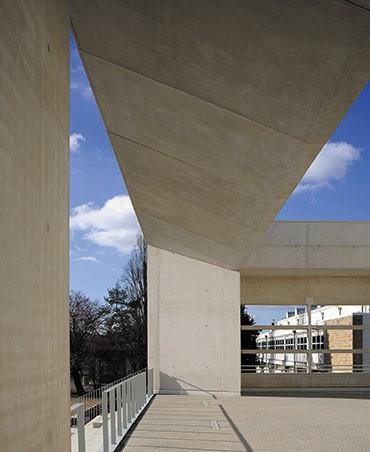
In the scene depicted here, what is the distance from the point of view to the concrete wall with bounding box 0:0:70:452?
2533 mm

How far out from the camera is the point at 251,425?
9.38 m

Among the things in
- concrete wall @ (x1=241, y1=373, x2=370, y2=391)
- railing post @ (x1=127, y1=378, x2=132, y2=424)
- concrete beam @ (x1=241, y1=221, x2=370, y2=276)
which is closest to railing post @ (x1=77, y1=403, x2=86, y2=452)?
railing post @ (x1=127, y1=378, x2=132, y2=424)

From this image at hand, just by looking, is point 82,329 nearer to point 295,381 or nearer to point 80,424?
point 295,381

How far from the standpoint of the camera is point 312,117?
14.7 feet

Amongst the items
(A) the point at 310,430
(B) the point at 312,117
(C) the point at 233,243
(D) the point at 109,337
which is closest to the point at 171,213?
(C) the point at 233,243

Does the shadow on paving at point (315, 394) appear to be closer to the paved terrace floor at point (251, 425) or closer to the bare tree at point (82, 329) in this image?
the paved terrace floor at point (251, 425)

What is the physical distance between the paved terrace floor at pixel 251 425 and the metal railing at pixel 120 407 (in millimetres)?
201

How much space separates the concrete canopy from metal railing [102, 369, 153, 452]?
2.83 meters

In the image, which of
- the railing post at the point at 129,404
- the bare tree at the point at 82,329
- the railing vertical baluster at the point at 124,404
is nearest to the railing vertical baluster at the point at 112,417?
the railing vertical baluster at the point at 124,404

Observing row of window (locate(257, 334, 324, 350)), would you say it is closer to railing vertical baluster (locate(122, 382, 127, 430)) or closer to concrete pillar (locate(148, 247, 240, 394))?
concrete pillar (locate(148, 247, 240, 394))

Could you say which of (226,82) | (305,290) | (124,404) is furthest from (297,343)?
(226,82)

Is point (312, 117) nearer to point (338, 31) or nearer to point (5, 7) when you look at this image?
point (338, 31)

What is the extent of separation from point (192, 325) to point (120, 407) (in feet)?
23.8

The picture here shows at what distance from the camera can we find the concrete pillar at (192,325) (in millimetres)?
14953
